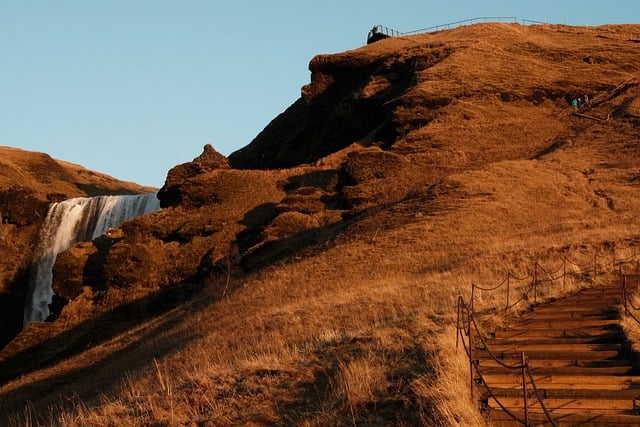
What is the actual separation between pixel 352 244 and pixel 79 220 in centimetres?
2983

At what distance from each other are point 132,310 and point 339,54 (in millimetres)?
44593

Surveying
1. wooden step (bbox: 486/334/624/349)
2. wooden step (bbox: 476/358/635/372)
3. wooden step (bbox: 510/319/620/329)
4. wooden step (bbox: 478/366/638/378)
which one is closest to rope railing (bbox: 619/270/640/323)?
wooden step (bbox: 510/319/620/329)

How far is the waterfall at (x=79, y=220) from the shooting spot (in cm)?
5400

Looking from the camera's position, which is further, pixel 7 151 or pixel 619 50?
pixel 7 151

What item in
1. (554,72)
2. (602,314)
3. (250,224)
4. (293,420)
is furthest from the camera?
(554,72)

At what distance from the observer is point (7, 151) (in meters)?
80.0

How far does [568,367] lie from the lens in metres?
11.8

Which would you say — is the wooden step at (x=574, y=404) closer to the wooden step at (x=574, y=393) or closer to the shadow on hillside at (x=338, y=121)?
the wooden step at (x=574, y=393)

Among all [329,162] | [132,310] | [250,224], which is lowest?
[132,310]

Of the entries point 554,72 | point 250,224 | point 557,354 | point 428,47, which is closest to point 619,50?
point 554,72

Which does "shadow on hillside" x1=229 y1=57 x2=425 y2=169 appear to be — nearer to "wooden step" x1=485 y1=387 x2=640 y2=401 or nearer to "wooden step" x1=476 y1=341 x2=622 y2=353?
"wooden step" x1=476 y1=341 x2=622 y2=353

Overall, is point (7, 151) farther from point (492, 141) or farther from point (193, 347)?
point (193, 347)

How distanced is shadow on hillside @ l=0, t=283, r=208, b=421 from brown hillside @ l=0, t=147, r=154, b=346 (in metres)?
14.0

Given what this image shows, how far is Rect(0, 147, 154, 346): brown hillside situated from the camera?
169 ft
